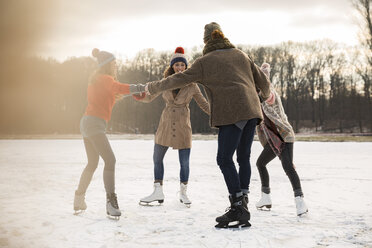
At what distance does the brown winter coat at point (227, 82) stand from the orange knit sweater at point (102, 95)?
24.5 inches

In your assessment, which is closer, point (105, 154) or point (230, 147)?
point (230, 147)

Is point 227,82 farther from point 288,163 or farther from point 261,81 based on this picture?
point 288,163

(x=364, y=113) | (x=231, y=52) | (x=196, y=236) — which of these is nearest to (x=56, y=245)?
(x=196, y=236)

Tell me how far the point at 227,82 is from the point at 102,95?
1204mm

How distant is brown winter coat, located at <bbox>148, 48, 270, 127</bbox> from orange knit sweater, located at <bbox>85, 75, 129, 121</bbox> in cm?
62

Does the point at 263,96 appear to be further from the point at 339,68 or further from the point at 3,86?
the point at 339,68

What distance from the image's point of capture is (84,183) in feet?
13.1

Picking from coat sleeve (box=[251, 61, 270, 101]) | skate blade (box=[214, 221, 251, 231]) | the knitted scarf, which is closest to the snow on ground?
skate blade (box=[214, 221, 251, 231])

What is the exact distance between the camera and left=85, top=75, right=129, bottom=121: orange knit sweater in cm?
374

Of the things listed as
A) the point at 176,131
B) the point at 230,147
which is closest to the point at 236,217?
the point at 230,147

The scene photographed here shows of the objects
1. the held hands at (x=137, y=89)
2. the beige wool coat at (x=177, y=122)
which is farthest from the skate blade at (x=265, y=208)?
the held hands at (x=137, y=89)

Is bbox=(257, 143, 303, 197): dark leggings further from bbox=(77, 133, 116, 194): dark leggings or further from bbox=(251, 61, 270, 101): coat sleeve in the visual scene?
bbox=(77, 133, 116, 194): dark leggings

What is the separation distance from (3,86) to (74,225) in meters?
1.44

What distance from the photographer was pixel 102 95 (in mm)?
3752
